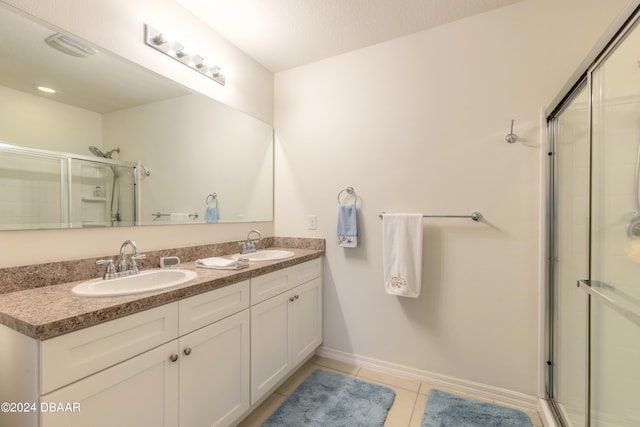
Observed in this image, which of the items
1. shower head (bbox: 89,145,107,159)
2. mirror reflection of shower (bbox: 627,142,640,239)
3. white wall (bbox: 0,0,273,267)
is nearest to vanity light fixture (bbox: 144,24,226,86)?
white wall (bbox: 0,0,273,267)

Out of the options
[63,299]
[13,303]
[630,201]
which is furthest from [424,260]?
[13,303]

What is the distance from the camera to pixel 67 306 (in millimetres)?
923

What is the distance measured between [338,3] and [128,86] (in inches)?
49.7

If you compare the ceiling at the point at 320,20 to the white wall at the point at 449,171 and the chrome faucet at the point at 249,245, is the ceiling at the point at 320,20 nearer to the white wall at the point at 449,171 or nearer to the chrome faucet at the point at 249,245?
the white wall at the point at 449,171

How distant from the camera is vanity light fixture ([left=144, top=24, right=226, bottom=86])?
1.56 meters

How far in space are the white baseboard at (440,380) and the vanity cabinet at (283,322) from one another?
0.22 m

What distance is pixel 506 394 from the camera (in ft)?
5.73

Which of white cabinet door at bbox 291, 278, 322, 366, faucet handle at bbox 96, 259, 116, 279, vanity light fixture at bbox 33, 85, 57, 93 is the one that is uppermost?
vanity light fixture at bbox 33, 85, 57, 93

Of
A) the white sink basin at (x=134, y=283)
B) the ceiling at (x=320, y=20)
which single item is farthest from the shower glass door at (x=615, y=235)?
the white sink basin at (x=134, y=283)

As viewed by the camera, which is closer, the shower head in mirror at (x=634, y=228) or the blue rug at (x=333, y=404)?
the shower head in mirror at (x=634, y=228)

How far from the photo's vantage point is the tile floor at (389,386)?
1.60m

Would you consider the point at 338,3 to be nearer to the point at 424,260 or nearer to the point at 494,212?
the point at 494,212

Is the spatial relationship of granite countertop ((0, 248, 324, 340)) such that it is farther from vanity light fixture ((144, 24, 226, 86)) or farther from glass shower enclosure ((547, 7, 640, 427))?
glass shower enclosure ((547, 7, 640, 427))

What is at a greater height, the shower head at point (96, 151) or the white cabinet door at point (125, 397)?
the shower head at point (96, 151)
